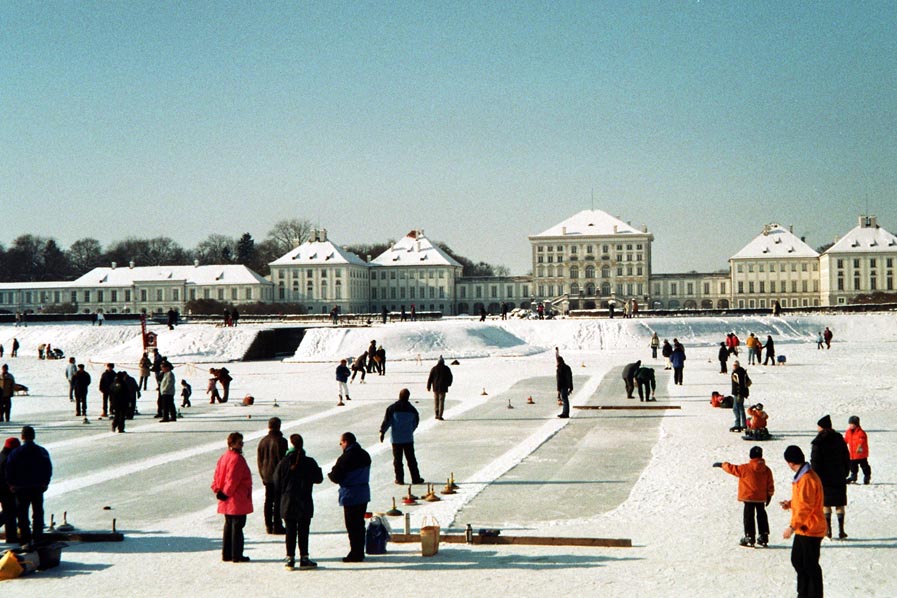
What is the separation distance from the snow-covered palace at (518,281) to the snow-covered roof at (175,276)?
16cm

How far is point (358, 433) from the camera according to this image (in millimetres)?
Answer: 20984

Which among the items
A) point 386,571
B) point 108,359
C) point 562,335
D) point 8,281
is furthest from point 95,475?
point 8,281

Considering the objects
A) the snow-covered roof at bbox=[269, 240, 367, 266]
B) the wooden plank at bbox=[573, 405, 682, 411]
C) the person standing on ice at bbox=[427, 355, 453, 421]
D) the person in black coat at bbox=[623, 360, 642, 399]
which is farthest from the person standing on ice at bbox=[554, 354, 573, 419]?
the snow-covered roof at bbox=[269, 240, 367, 266]

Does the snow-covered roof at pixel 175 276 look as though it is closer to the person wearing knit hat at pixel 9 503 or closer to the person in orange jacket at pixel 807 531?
the person wearing knit hat at pixel 9 503

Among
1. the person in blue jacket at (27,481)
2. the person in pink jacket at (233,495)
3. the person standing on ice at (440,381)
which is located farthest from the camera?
the person standing on ice at (440,381)

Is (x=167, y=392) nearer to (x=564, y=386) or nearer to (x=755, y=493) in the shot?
(x=564, y=386)

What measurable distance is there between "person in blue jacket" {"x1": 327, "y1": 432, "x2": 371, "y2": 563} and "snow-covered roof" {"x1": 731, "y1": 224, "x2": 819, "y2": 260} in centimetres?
12635

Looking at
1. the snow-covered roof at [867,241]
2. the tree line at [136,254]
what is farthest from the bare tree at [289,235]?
the snow-covered roof at [867,241]

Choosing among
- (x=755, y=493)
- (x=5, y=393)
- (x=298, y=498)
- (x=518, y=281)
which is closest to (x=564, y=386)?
(x=755, y=493)

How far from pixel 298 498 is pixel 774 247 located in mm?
130123

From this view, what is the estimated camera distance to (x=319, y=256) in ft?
429

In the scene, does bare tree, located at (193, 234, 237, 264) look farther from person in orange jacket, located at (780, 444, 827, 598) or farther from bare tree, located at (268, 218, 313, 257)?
person in orange jacket, located at (780, 444, 827, 598)

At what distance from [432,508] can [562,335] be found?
165 ft

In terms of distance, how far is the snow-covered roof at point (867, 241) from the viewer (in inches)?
4902
